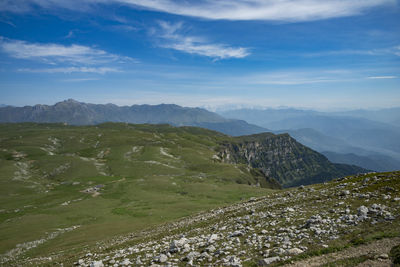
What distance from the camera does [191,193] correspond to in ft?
306

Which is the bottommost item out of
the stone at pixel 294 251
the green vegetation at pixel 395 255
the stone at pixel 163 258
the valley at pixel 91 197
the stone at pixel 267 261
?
the valley at pixel 91 197

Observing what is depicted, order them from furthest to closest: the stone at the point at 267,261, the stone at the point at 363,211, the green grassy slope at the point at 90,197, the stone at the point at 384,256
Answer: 1. the green grassy slope at the point at 90,197
2. the stone at the point at 363,211
3. the stone at the point at 267,261
4. the stone at the point at 384,256

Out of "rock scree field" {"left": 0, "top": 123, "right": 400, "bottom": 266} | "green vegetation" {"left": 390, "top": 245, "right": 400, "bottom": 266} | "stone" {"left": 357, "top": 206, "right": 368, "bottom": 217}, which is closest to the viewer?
"green vegetation" {"left": 390, "top": 245, "right": 400, "bottom": 266}

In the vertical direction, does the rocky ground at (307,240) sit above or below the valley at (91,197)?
above

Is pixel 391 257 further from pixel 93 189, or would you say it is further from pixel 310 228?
pixel 93 189

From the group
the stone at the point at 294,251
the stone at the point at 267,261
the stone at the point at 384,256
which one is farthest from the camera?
the stone at the point at 294,251

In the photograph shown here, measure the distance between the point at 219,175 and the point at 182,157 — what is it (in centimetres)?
5415

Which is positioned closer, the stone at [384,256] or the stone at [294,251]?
the stone at [384,256]

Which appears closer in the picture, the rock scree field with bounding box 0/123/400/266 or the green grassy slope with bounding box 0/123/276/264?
the rock scree field with bounding box 0/123/400/266

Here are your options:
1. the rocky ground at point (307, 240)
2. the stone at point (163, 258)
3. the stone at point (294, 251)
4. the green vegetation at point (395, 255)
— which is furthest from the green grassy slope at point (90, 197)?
the green vegetation at point (395, 255)

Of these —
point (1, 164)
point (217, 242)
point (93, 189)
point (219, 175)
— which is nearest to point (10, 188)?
point (93, 189)

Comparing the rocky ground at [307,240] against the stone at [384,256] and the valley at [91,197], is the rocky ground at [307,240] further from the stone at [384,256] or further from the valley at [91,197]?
the valley at [91,197]

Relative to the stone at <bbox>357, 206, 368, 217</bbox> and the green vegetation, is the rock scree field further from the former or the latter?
the green vegetation

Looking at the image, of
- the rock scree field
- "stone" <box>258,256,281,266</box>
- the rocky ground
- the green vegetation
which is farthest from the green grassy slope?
the green vegetation
